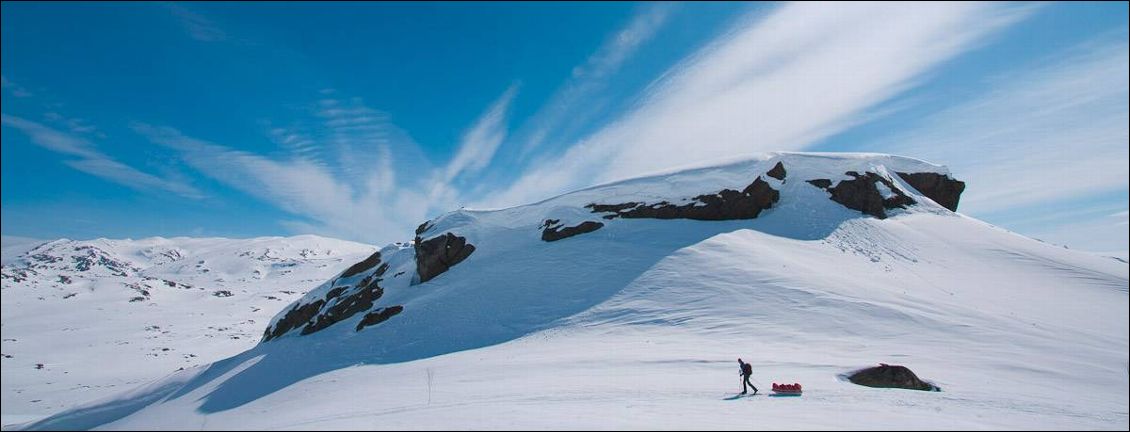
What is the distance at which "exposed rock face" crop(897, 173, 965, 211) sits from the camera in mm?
50281

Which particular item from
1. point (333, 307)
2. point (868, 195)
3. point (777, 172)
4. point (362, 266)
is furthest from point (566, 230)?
point (868, 195)

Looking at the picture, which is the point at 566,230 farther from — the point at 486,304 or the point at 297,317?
the point at 297,317

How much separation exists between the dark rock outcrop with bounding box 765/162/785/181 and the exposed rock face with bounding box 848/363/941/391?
33.2m

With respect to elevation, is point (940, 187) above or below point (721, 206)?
above

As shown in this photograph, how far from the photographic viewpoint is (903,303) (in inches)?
1017

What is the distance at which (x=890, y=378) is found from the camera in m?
16.7

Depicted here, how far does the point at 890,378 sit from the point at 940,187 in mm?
45198

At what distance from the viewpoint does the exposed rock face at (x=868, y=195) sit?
1690 inches

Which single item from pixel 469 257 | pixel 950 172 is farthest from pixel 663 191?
pixel 950 172

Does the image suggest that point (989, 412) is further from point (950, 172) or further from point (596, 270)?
point (950, 172)

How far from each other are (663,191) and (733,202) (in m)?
7.09

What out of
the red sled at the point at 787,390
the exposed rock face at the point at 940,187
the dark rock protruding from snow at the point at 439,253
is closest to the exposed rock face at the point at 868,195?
the exposed rock face at the point at 940,187

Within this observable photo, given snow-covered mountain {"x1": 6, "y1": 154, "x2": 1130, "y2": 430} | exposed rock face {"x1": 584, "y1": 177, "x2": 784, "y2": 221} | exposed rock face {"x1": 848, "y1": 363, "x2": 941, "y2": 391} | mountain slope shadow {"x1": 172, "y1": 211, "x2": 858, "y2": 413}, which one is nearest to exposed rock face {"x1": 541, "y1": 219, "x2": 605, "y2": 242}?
snow-covered mountain {"x1": 6, "y1": 154, "x2": 1130, "y2": 430}

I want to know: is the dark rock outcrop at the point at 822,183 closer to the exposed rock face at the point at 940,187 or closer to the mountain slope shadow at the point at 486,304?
the mountain slope shadow at the point at 486,304
